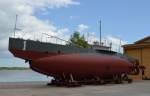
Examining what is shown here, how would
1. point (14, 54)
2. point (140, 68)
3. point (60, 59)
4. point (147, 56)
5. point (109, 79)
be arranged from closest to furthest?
point (14, 54)
point (60, 59)
point (109, 79)
point (140, 68)
point (147, 56)

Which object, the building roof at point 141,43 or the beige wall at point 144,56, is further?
the building roof at point 141,43

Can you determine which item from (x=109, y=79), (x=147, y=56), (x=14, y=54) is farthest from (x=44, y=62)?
(x=147, y=56)

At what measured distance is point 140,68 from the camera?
3044cm

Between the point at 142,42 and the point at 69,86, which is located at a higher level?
the point at 142,42

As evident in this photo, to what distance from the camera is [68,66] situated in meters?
22.9

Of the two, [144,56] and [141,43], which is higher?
[141,43]

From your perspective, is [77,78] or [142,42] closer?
[77,78]

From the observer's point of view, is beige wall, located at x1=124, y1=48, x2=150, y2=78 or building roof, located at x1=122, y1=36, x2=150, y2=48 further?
building roof, located at x1=122, y1=36, x2=150, y2=48

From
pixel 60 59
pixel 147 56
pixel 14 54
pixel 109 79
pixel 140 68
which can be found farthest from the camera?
pixel 147 56

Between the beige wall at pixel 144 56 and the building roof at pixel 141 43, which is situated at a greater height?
the building roof at pixel 141 43

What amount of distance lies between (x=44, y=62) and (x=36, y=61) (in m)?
0.52

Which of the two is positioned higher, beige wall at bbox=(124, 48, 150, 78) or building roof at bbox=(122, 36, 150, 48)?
building roof at bbox=(122, 36, 150, 48)

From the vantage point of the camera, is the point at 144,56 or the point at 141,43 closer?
the point at 144,56

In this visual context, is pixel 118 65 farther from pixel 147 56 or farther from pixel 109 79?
pixel 147 56
